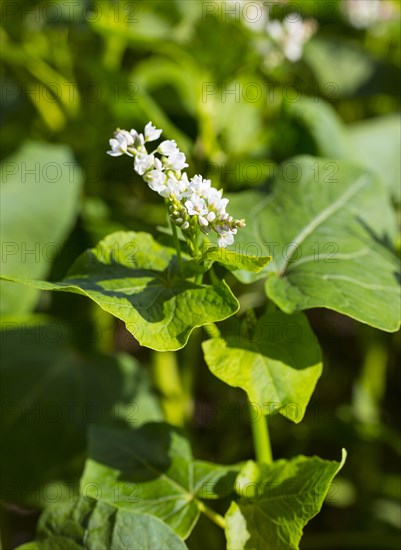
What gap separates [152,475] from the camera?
2.55ft

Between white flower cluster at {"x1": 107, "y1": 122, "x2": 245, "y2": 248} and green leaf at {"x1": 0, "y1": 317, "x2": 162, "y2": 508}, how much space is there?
0.45m

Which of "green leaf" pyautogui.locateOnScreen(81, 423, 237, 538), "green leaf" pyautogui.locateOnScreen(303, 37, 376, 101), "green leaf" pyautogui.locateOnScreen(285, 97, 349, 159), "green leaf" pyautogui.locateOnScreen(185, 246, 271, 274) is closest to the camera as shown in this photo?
"green leaf" pyautogui.locateOnScreen(185, 246, 271, 274)

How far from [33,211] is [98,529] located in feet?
1.88

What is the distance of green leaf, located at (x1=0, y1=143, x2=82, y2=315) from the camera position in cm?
106

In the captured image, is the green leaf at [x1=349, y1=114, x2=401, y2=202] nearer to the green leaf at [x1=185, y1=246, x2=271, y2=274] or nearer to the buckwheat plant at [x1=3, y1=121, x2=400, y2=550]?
the buckwheat plant at [x1=3, y1=121, x2=400, y2=550]

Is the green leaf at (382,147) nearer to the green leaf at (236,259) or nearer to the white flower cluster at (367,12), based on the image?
the white flower cluster at (367,12)

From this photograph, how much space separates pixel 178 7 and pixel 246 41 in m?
0.31

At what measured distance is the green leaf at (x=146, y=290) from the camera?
0.64 m

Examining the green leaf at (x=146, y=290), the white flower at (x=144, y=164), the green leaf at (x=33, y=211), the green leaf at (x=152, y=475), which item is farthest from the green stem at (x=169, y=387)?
the white flower at (x=144, y=164)

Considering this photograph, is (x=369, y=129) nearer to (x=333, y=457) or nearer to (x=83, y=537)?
(x=333, y=457)

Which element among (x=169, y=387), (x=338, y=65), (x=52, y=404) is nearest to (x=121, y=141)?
(x=52, y=404)

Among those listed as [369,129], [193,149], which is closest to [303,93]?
[369,129]

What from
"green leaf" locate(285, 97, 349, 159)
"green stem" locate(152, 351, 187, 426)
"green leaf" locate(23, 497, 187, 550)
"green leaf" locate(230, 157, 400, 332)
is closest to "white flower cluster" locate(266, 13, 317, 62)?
"green leaf" locate(285, 97, 349, 159)

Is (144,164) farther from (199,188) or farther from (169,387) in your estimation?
(169,387)
